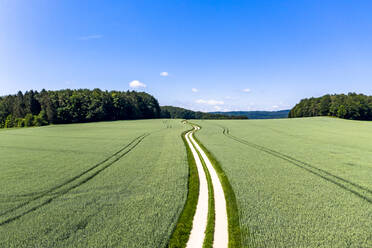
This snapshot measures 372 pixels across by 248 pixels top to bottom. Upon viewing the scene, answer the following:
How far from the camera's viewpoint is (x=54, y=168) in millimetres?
8906

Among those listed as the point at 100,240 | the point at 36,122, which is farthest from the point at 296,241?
the point at 36,122

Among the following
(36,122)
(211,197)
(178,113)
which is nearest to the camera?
(211,197)

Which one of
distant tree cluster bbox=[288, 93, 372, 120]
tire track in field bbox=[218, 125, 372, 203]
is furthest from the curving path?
distant tree cluster bbox=[288, 93, 372, 120]

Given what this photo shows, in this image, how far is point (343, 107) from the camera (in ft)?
262

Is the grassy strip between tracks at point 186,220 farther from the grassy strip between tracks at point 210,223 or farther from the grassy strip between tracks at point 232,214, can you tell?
the grassy strip between tracks at point 232,214

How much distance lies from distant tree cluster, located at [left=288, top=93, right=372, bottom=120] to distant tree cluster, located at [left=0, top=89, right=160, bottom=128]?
10513 centimetres

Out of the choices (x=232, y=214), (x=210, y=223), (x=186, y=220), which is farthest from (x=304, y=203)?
(x=186, y=220)

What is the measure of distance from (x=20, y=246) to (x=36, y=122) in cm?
9217

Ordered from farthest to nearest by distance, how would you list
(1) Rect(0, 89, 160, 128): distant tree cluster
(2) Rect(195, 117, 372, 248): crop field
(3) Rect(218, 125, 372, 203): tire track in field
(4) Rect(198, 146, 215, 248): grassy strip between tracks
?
(1) Rect(0, 89, 160, 128): distant tree cluster, (3) Rect(218, 125, 372, 203): tire track in field, (4) Rect(198, 146, 215, 248): grassy strip between tracks, (2) Rect(195, 117, 372, 248): crop field

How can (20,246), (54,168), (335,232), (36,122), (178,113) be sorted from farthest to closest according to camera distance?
1. (178,113)
2. (36,122)
3. (54,168)
4. (335,232)
5. (20,246)

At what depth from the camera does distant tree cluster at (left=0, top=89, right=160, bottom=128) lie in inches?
2906

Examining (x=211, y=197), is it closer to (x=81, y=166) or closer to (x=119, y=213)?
(x=119, y=213)

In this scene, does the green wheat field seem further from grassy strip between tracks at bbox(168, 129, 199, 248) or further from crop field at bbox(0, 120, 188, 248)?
grassy strip between tracks at bbox(168, 129, 199, 248)

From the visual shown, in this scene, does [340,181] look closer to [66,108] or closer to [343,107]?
[66,108]
